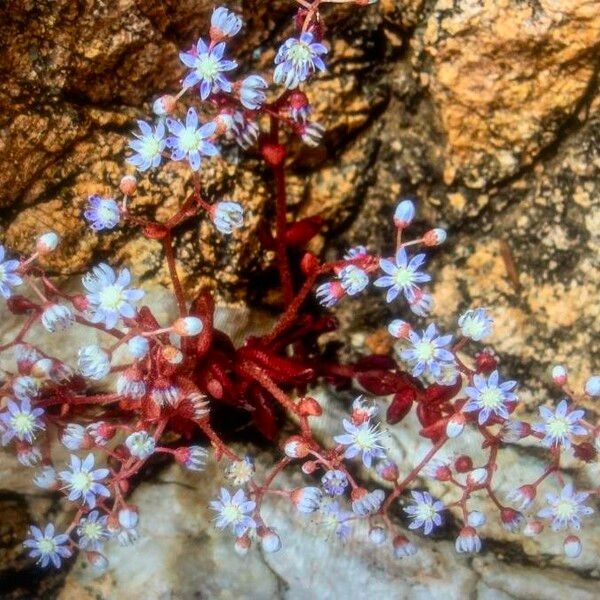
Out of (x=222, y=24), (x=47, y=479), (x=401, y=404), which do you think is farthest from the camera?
(x=401, y=404)

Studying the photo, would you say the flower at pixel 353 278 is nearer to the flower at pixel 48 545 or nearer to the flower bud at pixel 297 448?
the flower bud at pixel 297 448

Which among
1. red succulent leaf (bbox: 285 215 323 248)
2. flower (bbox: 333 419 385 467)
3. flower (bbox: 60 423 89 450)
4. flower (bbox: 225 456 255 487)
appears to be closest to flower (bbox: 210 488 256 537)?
flower (bbox: 225 456 255 487)

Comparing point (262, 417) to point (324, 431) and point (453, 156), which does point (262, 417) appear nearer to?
point (324, 431)

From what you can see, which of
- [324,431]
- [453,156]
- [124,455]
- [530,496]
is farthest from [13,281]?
[530,496]

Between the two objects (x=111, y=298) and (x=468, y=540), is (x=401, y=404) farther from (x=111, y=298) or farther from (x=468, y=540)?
(x=111, y=298)

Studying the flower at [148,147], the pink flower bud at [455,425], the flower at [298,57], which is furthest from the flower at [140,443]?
the flower at [298,57]

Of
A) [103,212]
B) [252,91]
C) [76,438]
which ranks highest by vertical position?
[252,91]

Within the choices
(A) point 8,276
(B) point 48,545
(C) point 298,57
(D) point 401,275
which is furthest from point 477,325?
(B) point 48,545
